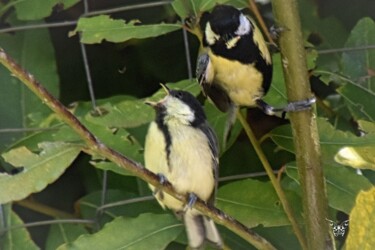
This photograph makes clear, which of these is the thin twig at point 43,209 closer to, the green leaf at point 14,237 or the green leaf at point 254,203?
the green leaf at point 14,237

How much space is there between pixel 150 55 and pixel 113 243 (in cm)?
34

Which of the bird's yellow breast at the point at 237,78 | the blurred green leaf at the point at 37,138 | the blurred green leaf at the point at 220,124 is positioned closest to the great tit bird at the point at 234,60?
the bird's yellow breast at the point at 237,78

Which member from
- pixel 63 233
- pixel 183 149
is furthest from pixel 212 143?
pixel 63 233

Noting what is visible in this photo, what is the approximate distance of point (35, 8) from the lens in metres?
0.93

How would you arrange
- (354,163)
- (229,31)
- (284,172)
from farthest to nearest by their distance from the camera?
(284,172), (229,31), (354,163)

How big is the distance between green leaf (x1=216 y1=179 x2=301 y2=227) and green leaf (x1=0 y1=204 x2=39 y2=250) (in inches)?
8.5

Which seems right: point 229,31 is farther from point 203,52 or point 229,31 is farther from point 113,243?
point 113,243

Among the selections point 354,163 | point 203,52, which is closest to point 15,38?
point 203,52

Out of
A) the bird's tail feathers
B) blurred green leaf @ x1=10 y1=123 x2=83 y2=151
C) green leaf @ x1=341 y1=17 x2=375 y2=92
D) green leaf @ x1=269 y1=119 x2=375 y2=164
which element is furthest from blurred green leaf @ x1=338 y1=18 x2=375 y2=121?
blurred green leaf @ x1=10 y1=123 x2=83 y2=151

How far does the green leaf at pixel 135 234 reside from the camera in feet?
2.58

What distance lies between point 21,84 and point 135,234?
283mm

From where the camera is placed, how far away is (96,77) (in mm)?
1085

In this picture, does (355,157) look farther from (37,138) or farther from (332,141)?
(37,138)

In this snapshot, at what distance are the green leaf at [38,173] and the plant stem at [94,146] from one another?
0.12 feet
